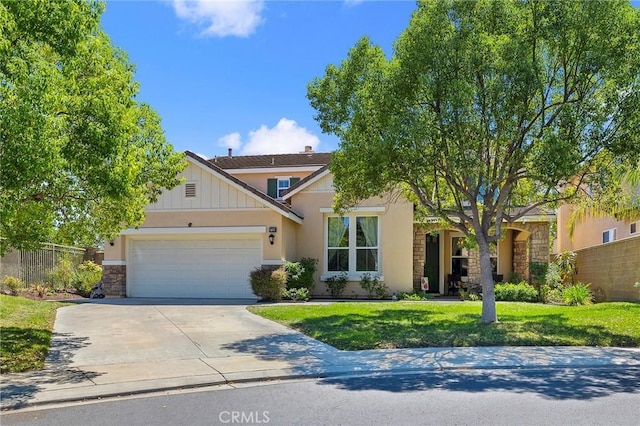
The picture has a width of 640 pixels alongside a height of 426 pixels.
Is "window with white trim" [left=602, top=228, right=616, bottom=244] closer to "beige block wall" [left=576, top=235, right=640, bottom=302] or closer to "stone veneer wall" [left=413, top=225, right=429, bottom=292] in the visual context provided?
"beige block wall" [left=576, top=235, right=640, bottom=302]

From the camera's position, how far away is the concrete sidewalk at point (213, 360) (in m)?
7.41

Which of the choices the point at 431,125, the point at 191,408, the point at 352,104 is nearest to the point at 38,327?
the point at 191,408

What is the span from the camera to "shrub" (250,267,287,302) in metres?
18.3

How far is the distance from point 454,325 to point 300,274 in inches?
317

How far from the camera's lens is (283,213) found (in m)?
19.4

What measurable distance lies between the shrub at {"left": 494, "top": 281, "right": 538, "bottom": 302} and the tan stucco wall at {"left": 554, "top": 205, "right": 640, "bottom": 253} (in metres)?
4.72

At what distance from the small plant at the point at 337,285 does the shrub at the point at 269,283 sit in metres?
2.59

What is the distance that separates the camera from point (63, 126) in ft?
23.9

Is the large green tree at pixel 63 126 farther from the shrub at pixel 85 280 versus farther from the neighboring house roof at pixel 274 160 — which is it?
the neighboring house roof at pixel 274 160

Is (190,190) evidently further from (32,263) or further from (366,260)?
(366,260)

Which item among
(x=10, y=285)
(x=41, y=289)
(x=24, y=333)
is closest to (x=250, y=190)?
(x=41, y=289)

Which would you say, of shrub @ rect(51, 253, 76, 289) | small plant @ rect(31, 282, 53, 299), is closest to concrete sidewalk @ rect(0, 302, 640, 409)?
small plant @ rect(31, 282, 53, 299)

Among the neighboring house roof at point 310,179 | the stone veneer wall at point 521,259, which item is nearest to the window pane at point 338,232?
the neighboring house roof at point 310,179

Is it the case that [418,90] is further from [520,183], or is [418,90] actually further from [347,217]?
[347,217]
